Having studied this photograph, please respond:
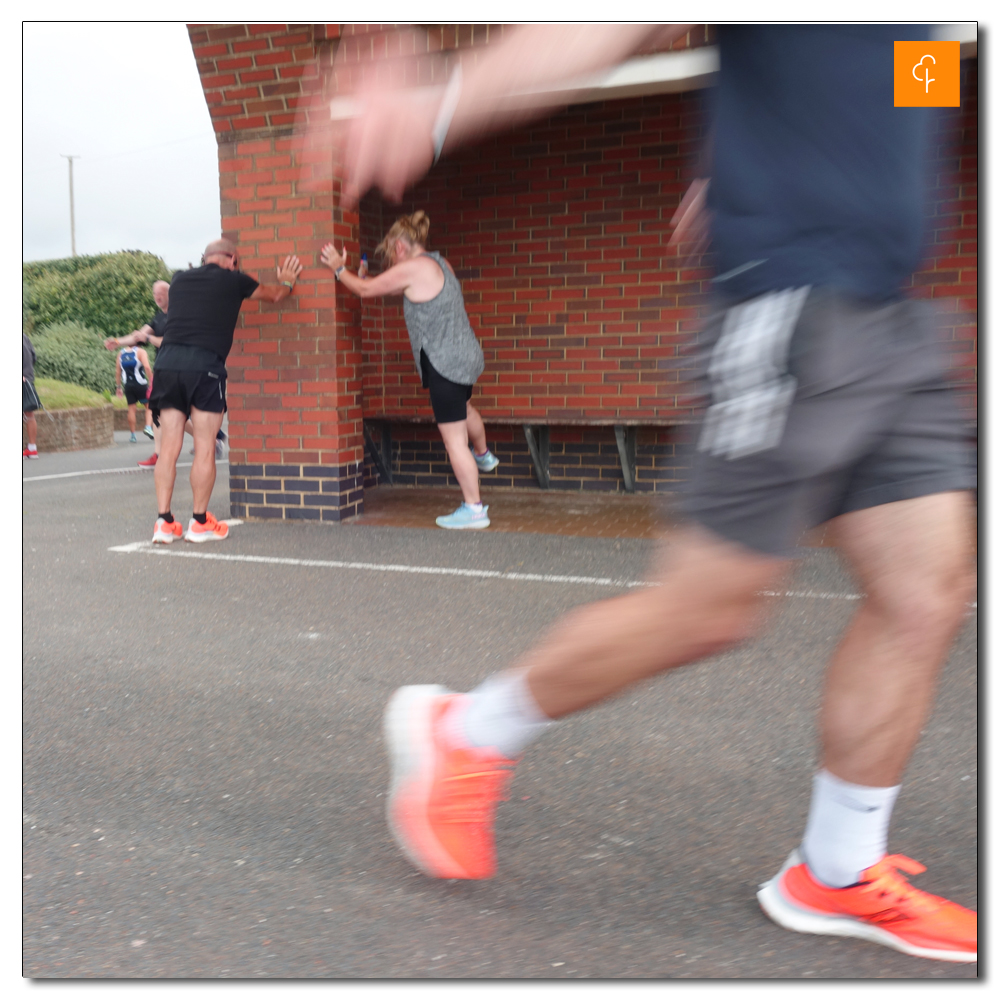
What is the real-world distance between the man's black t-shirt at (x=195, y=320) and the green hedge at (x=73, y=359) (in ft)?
54.0

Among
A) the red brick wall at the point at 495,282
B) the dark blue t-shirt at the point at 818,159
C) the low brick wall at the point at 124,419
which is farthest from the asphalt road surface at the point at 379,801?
the low brick wall at the point at 124,419

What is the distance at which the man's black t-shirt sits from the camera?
6102 mm

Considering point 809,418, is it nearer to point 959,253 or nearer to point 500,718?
point 500,718

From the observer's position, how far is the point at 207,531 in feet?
21.0

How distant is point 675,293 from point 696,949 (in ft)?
22.5

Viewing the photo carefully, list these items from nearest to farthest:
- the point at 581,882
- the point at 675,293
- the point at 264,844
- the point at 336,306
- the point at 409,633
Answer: the point at 581,882 → the point at 264,844 → the point at 409,633 → the point at 336,306 → the point at 675,293

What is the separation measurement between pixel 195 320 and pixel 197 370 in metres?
0.31

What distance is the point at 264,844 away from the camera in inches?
91.5

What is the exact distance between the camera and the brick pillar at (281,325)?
6.70 meters

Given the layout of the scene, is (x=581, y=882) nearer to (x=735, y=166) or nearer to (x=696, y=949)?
(x=696, y=949)

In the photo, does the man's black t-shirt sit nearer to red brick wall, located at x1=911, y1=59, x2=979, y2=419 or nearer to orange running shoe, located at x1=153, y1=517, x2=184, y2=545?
orange running shoe, located at x1=153, y1=517, x2=184, y2=545

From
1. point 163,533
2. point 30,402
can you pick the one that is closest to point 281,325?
point 163,533

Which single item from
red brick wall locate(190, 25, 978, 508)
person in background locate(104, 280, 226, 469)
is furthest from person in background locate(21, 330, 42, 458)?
red brick wall locate(190, 25, 978, 508)

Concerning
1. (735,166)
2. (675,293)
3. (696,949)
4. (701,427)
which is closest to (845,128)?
(735,166)
